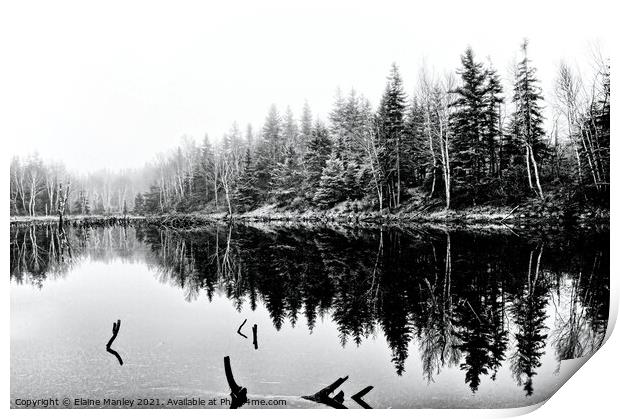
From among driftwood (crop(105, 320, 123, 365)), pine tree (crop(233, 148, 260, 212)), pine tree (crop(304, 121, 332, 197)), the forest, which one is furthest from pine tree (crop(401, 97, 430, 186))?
driftwood (crop(105, 320, 123, 365))

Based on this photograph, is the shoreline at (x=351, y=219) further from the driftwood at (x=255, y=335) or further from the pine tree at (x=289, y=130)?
the driftwood at (x=255, y=335)

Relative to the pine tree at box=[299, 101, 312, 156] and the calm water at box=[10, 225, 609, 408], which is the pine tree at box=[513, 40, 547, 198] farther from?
the pine tree at box=[299, 101, 312, 156]

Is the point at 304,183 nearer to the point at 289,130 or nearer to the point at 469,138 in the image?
the point at 289,130

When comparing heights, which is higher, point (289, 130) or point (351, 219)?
point (289, 130)

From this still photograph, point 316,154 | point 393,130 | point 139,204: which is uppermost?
point 393,130

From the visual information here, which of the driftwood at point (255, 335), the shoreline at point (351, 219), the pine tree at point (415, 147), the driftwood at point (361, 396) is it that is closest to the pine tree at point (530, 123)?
the shoreline at point (351, 219)

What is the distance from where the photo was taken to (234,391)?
4762 millimetres

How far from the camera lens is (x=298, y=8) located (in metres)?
5.64

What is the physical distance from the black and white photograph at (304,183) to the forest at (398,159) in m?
0.04

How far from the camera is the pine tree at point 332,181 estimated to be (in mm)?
7766

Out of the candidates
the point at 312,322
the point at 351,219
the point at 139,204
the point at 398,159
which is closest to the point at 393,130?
the point at 398,159

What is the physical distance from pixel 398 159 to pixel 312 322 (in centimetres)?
387

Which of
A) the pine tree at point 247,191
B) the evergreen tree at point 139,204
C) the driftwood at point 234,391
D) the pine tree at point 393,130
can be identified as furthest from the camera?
the pine tree at point 247,191

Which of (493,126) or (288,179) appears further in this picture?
(288,179)
